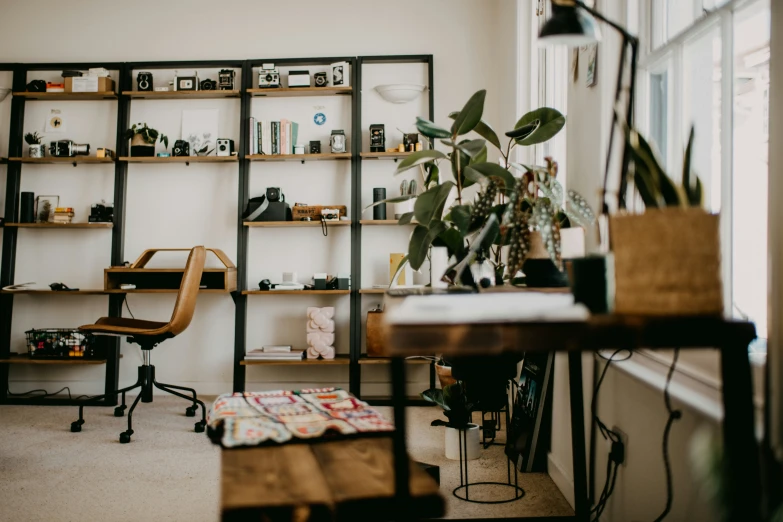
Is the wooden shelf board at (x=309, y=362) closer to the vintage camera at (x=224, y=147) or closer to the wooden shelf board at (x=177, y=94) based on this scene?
the vintage camera at (x=224, y=147)

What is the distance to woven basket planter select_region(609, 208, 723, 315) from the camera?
3.26 ft

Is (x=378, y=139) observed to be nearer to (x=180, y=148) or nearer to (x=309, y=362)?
(x=180, y=148)

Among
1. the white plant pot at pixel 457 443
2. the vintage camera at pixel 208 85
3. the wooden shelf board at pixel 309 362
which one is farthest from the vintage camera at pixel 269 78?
the white plant pot at pixel 457 443

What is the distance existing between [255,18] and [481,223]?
3.27m

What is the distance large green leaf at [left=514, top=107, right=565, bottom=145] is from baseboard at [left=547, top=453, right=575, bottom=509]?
1325mm

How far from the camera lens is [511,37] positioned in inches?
147

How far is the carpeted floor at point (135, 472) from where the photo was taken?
2.30 m

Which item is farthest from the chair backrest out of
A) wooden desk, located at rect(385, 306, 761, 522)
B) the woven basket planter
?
the woven basket planter

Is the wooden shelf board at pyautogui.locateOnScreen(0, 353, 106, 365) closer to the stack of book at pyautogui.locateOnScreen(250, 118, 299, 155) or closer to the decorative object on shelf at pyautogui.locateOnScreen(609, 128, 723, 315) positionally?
the stack of book at pyautogui.locateOnScreen(250, 118, 299, 155)

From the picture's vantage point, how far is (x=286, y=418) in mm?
1519

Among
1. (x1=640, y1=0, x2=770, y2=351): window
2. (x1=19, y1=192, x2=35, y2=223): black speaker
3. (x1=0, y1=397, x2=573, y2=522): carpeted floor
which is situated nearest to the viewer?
(x1=640, y1=0, x2=770, y2=351): window

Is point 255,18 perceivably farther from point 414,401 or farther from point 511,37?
point 414,401

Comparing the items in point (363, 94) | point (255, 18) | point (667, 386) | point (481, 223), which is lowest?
point (667, 386)

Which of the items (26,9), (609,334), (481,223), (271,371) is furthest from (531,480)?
(26,9)
